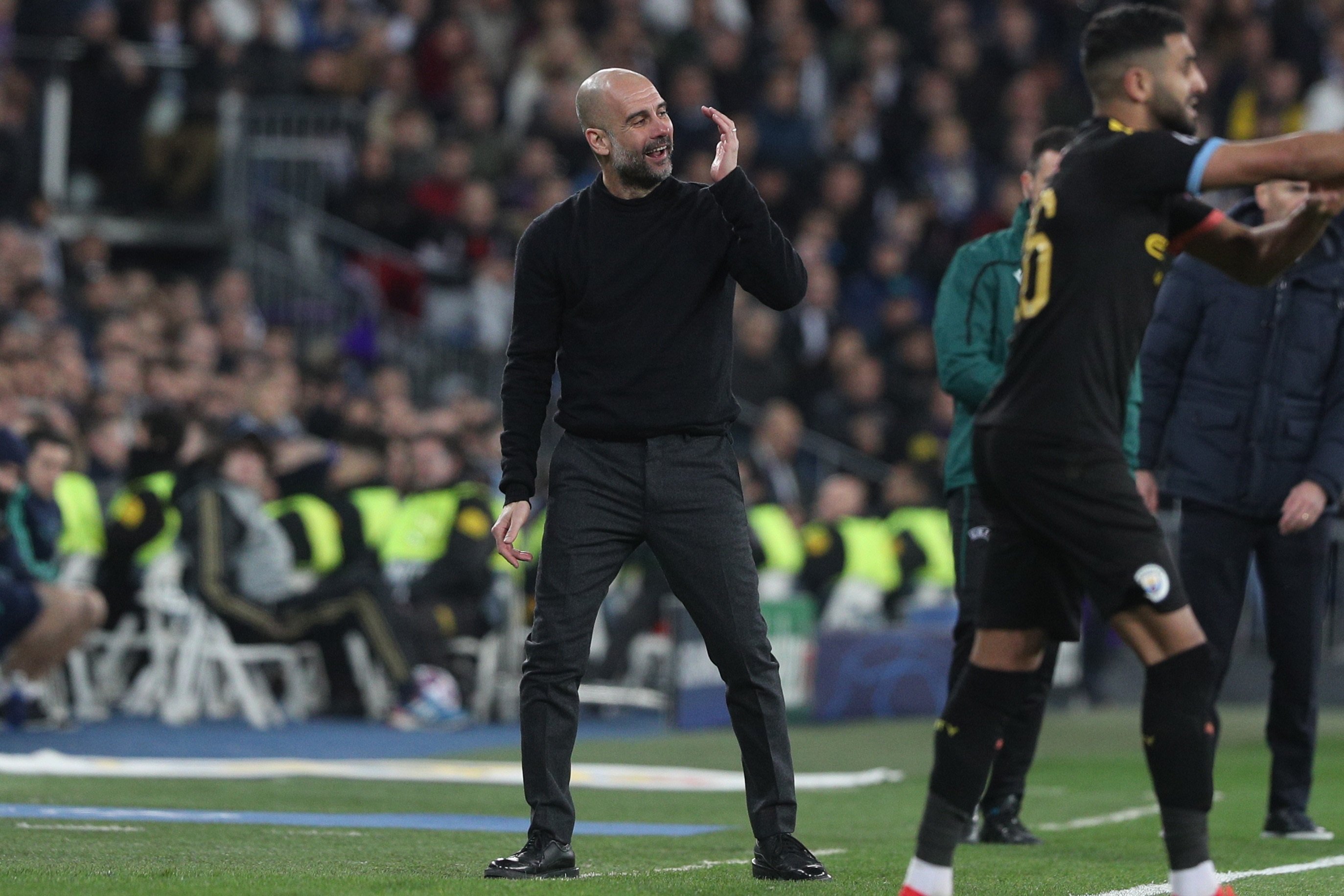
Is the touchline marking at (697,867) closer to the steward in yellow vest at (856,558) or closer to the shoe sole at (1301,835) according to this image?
the shoe sole at (1301,835)

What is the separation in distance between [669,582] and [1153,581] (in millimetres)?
1638

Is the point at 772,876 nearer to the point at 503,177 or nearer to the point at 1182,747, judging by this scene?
the point at 1182,747

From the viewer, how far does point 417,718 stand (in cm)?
1351

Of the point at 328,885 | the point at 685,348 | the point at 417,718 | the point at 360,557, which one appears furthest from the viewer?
the point at 360,557

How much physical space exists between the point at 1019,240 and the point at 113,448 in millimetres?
9071

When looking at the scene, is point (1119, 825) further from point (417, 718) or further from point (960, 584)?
point (417, 718)

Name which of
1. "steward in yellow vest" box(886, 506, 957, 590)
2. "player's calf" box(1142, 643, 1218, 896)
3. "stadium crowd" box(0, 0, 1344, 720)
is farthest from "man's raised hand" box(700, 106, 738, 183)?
"steward in yellow vest" box(886, 506, 957, 590)

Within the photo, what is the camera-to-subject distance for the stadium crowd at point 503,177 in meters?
15.4

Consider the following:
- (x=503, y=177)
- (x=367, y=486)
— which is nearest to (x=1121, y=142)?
(x=367, y=486)

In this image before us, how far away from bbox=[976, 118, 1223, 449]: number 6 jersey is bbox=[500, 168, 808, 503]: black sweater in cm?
116

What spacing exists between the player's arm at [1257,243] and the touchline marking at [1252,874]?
1.55m

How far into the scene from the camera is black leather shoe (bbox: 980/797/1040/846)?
7297 mm

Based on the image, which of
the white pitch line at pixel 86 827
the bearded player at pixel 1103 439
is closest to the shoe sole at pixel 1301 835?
the bearded player at pixel 1103 439

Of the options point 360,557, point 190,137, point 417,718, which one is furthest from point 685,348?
point 190,137
